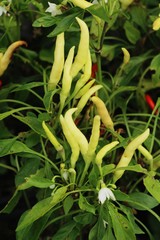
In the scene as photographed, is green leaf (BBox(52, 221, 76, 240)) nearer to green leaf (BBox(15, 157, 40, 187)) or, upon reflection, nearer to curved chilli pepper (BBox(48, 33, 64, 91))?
green leaf (BBox(15, 157, 40, 187))

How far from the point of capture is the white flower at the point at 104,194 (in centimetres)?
109

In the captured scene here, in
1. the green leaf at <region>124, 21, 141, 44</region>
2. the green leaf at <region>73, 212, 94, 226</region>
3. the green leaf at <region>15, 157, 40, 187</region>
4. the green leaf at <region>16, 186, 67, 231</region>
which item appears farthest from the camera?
the green leaf at <region>124, 21, 141, 44</region>

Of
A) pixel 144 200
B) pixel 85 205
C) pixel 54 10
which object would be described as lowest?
pixel 144 200

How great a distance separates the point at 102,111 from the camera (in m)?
1.24

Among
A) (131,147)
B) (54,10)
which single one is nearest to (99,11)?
(54,10)

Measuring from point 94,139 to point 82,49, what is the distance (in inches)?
7.4

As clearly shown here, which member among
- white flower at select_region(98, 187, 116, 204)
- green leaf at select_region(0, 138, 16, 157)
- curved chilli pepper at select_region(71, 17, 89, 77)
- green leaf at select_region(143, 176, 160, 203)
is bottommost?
green leaf at select_region(143, 176, 160, 203)

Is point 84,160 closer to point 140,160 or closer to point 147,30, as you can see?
point 140,160

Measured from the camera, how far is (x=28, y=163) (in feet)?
4.30

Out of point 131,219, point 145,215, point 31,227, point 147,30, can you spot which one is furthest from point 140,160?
point 147,30

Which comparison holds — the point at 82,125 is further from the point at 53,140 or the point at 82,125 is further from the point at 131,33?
the point at 131,33

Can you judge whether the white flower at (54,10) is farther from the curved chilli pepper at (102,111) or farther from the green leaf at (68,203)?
the green leaf at (68,203)

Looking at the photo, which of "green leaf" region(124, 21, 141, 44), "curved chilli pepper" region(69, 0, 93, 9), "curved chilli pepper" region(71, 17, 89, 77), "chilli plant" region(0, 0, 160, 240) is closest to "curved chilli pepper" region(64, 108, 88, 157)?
"chilli plant" region(0, 0, 160, 240)

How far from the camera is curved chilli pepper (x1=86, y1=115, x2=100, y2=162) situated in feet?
3.57
